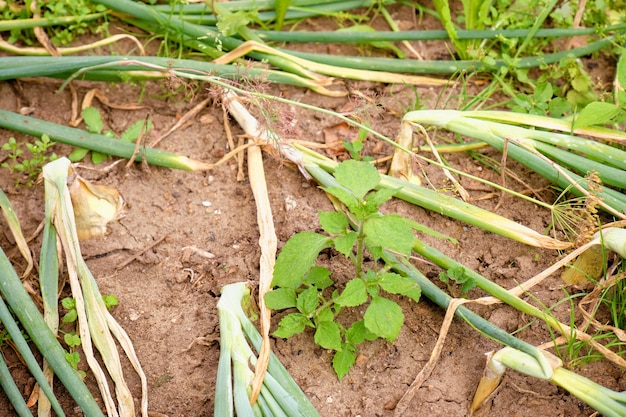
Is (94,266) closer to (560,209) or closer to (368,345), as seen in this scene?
(368,345)

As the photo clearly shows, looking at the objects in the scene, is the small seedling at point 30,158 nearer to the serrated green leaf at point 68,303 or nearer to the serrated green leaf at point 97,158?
the serrated green leaf at point 97,158

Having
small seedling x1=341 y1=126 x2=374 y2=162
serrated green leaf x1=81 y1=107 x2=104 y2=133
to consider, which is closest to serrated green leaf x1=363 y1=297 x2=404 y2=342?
small seedling x1=341 y1=126 x2=374 y2=162

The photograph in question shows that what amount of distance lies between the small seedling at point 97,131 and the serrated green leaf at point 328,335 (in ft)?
2.81

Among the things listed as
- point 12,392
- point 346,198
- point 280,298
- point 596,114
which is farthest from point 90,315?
point 596,114

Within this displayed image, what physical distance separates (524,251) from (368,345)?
547 millimetres

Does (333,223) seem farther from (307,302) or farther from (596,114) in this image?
(596,114)

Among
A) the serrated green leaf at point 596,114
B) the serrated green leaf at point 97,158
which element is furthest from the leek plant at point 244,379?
the serrated green leaf at point 596,114


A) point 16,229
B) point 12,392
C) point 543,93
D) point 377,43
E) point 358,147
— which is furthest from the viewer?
point 377,43

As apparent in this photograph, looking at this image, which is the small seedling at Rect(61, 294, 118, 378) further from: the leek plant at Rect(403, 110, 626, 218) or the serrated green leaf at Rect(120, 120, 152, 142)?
the leek plant at Rect(403, 110, 626, 218)

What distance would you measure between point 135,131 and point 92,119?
14 cm

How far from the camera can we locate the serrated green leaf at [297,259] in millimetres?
1711

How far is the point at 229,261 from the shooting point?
1.97 meters

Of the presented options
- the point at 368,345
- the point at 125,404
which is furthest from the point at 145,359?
the point at 368,345

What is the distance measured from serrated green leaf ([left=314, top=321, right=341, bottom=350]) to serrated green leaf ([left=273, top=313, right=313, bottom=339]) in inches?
1.2
